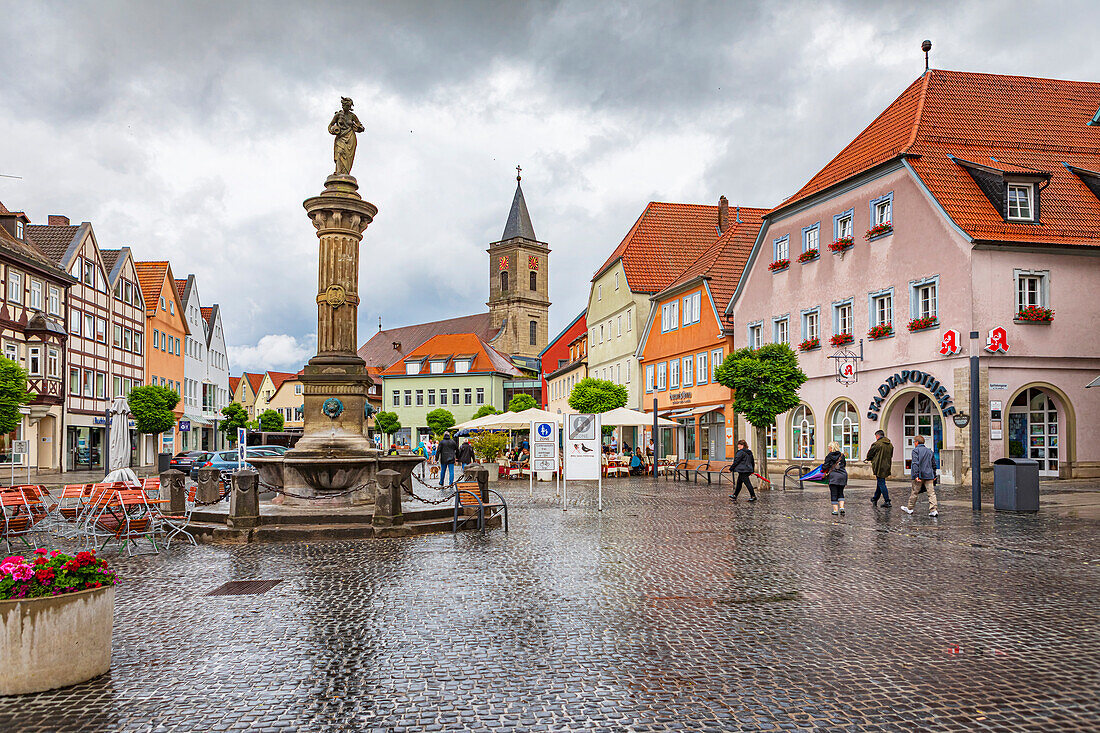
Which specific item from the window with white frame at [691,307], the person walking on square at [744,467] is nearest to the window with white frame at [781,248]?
the window with white frame at [691,307]

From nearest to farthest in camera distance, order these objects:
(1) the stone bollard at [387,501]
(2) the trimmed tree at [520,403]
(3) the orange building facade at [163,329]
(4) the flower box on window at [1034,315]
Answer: (1) the stone bollard at [387,501] → (4) the flower box on window at [1034,315] → (2) the trimmed tree at [520,403] → (3) the orange building facade at [163,329]

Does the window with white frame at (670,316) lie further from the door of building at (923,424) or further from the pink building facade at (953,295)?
the door of building at (923,424)

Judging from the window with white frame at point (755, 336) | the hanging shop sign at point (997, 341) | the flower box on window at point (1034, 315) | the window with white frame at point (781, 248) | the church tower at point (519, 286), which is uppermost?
the church tower at point (519, 286)

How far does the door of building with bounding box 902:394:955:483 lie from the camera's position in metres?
28.2

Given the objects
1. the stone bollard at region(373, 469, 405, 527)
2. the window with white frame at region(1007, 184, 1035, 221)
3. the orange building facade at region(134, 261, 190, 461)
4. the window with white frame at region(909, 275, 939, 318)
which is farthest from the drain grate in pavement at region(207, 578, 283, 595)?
the orange building facade at region(134, 261, 190, 461)

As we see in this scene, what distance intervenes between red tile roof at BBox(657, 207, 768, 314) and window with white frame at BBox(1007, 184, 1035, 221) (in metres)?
13.3

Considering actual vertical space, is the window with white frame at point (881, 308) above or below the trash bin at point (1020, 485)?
above

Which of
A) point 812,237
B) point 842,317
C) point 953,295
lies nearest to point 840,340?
point 842,317

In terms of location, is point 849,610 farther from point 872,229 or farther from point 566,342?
point 566,342

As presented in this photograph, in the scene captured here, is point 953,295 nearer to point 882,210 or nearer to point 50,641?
point 882,210

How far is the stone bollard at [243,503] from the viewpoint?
14047 millimetres

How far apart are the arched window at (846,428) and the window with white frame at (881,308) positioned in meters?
3.14

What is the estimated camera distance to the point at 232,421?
74938mm

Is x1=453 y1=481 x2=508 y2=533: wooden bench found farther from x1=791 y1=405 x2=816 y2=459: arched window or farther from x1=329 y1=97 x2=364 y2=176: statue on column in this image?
x1=791 y1=405 x2=816 y2=459: arched window
